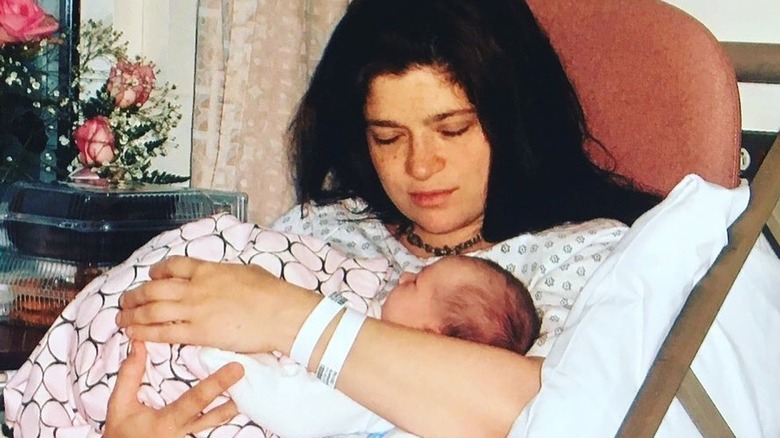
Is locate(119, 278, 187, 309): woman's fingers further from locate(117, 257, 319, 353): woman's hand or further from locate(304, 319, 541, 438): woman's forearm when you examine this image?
locate(304, 319, 541, 438): woman's forearm

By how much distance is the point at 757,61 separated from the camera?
1.48m

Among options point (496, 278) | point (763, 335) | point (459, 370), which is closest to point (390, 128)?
point (496, 278)

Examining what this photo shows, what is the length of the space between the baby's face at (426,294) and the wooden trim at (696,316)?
328 millimetres

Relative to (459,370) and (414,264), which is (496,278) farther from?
(414,264)

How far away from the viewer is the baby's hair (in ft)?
3.55

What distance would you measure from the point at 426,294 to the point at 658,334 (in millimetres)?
293

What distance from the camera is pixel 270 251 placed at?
119 cm

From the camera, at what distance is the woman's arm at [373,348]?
3.21ft

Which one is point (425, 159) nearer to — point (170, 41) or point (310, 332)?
point (310, 332)

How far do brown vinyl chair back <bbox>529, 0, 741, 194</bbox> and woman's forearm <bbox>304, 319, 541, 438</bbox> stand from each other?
47 centimetres

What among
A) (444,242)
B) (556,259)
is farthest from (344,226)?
(556,259)

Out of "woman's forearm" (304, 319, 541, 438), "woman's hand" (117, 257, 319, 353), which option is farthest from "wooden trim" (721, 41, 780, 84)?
"woman's hand" (117, 257, 319, 353)

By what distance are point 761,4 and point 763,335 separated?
2.41ft

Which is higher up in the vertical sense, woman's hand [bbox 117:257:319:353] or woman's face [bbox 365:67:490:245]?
woman's face [bbox 365:67:490:245]
